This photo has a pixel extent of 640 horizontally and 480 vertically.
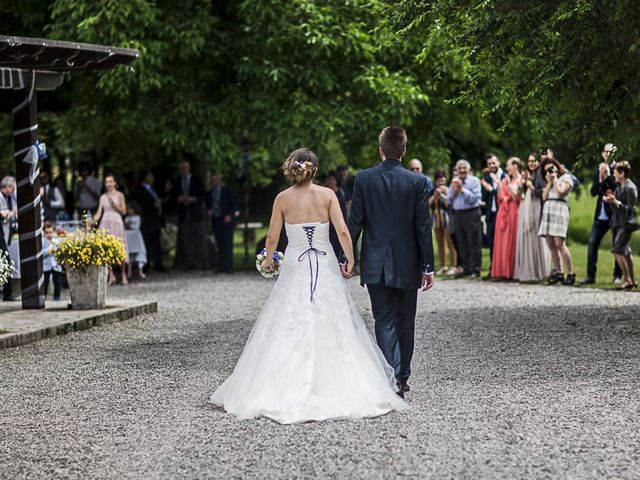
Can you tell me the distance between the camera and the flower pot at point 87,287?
16703mm

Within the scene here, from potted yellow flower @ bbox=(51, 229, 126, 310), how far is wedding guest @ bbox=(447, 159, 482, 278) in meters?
7.58

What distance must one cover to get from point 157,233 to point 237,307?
1034 centimetres

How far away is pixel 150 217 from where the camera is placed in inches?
1081

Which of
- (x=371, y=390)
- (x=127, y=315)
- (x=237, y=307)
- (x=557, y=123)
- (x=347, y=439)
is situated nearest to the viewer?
(x=347, y=439)

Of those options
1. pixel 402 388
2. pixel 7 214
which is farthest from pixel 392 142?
pixel 7 214

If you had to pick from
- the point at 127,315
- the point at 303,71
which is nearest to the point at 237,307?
the point at 127,315

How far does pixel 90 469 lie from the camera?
23.5 feet

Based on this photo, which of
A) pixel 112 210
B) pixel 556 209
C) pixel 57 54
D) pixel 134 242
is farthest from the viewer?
pixel 134 242

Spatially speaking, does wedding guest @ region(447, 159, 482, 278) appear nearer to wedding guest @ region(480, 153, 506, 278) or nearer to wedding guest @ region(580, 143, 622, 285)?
wedding guest @ region(480, 153, 506, 278)

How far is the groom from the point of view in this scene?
914 centimetres

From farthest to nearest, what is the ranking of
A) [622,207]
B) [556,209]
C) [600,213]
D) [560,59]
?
[556,209] < [600,213] < [622,207] < [560,59]

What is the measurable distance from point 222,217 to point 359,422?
18.9 meters

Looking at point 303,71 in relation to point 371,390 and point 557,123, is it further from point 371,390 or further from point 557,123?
point 371,390

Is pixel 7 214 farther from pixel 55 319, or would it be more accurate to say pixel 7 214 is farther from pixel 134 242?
pixel 134 242
